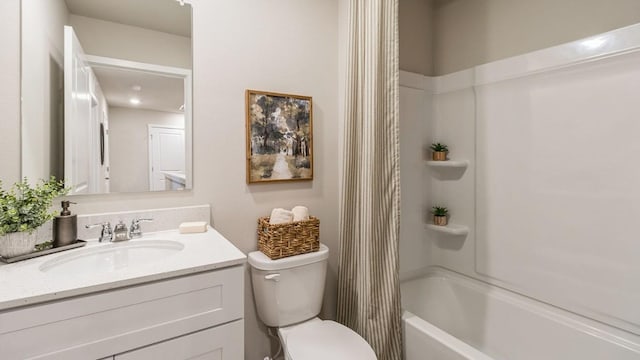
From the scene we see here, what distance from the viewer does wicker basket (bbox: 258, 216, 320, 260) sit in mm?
1501

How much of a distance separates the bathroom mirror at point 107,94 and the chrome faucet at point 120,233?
18 centimetres

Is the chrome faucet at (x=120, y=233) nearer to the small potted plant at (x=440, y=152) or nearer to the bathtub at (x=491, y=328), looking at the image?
the bathtub at (x=491, y=328)

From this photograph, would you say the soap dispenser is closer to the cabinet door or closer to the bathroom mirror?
the bathroom mirror

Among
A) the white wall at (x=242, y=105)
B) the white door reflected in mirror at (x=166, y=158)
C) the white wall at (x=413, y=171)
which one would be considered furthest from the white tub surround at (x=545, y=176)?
the white door reflected in mirror at (x=166, y=158)

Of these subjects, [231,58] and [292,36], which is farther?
[292,36]

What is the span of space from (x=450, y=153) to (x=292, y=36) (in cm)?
142

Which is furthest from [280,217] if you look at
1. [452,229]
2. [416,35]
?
[416,35]

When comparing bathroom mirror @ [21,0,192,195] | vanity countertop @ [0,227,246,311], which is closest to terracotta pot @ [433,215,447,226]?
vanity countertop @ [0,227,246,311]

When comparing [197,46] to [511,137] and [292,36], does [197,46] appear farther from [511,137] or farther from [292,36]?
[511,137]

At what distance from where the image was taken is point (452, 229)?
214 cm

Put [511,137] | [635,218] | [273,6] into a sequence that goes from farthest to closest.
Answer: [511,137], [273,6], [635,218]

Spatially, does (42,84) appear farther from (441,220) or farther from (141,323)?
(441,220)

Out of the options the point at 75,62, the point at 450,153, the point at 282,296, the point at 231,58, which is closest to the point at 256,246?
the point at 282,296

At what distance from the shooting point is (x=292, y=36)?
1.79 metres
